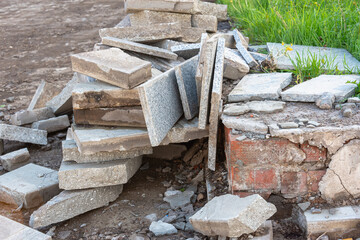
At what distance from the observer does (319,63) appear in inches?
162

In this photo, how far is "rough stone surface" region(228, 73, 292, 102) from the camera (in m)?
3.62

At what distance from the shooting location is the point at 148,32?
4.82 m

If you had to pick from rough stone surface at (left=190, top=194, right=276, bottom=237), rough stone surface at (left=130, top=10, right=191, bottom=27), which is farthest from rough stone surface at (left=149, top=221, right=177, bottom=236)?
rough stone surface at (left=130, top=10, right=191, bottom=27)

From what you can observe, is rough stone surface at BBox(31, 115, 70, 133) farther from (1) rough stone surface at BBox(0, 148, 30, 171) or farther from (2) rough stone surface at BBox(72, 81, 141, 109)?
(2) rough stone surface at BBox(72, 81, 141, 109)

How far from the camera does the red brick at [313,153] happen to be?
3125mm

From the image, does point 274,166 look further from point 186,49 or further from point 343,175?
point 186,49

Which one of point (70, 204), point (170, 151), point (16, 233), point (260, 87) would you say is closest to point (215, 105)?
point (260, 87)

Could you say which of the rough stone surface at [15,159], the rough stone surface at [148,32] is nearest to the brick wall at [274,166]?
the rough stone surface at [148,32]

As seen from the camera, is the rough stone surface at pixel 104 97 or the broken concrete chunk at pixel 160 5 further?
the broken concrete chunk at pixel 160 5

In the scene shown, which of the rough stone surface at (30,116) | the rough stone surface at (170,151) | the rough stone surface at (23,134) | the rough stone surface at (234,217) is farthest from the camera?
the rough stone surface at (30,116)

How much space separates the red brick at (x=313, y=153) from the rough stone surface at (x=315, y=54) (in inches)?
52.0

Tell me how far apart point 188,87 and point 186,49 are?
83 centimetres

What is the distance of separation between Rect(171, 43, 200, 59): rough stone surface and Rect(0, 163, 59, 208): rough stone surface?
175 cm

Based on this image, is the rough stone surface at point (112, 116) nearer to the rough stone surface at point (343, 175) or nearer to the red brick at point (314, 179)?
the red brick at point (314, 179)
